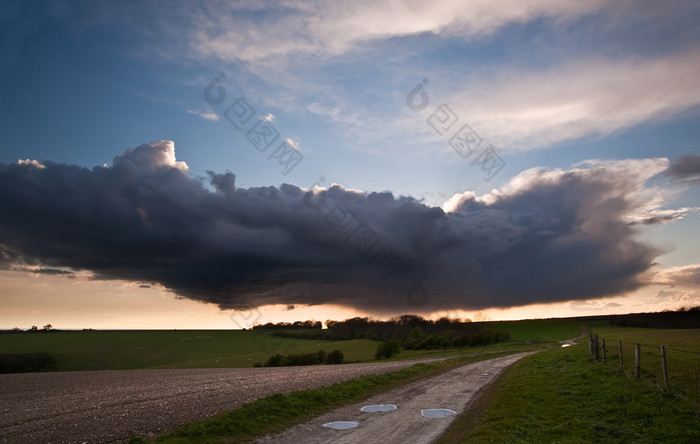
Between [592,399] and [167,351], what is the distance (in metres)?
128

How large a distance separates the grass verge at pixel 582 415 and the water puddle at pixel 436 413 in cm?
85

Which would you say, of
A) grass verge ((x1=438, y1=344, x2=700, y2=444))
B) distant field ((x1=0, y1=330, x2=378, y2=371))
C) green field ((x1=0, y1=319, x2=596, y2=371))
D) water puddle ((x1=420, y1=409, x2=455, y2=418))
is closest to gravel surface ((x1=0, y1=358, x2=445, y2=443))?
water puddle ((x1=420, y1=409, x2=455, y2=418))

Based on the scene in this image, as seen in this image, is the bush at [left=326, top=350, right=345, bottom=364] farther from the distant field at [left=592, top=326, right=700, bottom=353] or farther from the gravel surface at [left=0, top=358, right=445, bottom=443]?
the gravel surface at [left=0, top=358, right=445, bottom=443]

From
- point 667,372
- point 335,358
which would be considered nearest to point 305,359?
point 335,358

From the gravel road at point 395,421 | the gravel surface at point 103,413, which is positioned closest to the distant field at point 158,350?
the gravel surface at point 103,413

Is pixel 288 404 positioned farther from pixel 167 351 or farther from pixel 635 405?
pixel 167 351

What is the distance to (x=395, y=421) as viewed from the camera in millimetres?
18906

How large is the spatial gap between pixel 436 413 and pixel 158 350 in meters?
128

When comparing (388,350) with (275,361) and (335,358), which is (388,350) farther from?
(275,361)

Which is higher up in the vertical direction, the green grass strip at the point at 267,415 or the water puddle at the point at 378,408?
the green grass strip at the point at 267,415

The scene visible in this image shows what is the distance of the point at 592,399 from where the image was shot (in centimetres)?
2138

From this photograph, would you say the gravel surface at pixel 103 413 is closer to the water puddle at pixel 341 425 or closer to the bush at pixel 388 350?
the water puddle at pixel 341 425

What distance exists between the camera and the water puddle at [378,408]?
21.8 meters

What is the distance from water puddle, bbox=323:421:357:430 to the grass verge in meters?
4.07
